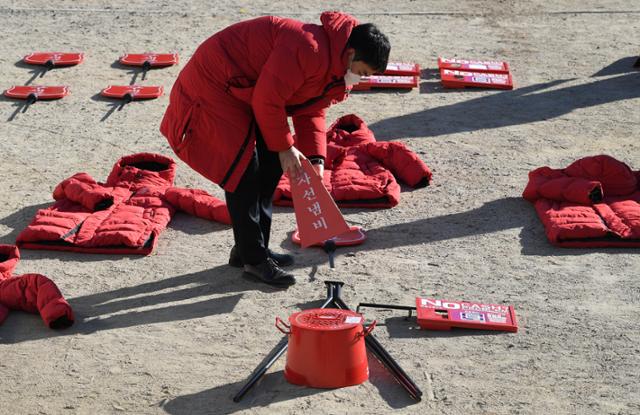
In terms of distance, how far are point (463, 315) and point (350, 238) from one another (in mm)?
1298

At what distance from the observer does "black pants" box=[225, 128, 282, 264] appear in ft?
20.0

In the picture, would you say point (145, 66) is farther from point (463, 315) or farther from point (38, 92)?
point (463, 315)

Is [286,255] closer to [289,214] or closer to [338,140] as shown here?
[289,214]

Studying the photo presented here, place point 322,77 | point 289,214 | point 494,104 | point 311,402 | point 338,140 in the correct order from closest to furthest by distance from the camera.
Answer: point 311,402
point 322,77
point 289,214
point 338,140
point 494,104

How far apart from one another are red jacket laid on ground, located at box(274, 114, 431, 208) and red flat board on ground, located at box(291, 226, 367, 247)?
48 cm

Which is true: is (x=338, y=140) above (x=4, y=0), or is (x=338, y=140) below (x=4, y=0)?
above

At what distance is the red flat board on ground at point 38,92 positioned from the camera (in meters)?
9.69

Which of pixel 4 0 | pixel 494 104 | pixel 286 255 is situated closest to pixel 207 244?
pixel 286 255

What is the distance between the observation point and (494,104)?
9711mm

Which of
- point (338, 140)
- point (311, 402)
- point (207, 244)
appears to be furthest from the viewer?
point (338, 140)

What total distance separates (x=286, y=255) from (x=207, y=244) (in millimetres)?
607

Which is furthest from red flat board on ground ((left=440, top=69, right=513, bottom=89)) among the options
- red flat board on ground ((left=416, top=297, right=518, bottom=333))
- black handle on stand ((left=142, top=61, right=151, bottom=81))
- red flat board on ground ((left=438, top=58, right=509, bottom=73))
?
red flat board on ground ((left=416, top=297, right=518, bottom=333))

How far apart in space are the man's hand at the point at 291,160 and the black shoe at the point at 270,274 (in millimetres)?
694

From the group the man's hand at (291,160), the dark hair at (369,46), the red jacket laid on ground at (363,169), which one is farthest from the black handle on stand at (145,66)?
the dark hair at (369,46)
